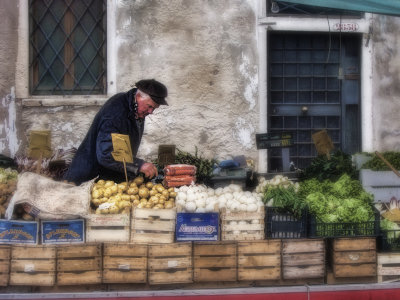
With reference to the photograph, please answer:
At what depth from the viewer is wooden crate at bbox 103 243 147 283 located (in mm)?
4672

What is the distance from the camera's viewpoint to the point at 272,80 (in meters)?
7.96

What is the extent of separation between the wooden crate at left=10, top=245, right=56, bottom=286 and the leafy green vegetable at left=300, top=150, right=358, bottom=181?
348 cm

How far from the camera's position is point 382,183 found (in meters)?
6.09

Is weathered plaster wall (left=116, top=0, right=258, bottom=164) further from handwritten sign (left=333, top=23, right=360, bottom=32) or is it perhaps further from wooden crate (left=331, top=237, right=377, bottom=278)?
wooden crate (left=331, top=237, right=377, bottom=278)

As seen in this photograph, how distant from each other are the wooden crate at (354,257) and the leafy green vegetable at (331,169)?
59.2 inches

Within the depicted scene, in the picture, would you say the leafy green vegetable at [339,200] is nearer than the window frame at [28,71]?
Yes

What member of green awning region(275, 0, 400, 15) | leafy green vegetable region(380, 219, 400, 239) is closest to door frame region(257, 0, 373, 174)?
green awning region(275, 0, 400, 15)

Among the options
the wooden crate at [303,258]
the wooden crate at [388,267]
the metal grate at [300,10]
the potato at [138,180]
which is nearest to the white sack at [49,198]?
the potato at [138,180]

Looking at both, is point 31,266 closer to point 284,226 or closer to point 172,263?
A: point 172,263

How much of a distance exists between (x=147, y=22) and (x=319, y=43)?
270 centimetres

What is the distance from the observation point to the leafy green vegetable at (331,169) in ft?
21.1

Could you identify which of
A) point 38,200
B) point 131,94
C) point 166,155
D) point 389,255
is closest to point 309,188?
point 389,255

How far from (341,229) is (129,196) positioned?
2125mm

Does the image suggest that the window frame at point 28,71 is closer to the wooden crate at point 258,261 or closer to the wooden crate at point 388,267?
the wooden crate at point 258,261
